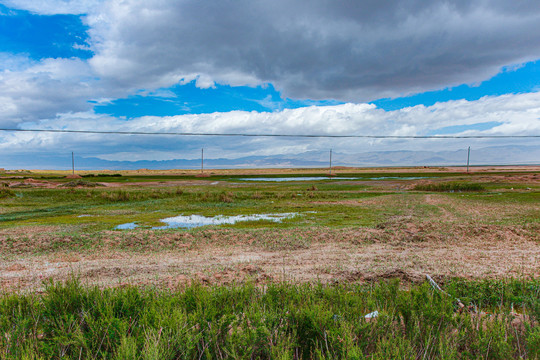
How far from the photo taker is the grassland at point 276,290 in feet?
13.3

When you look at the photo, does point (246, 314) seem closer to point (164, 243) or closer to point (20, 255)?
point (164, 243)

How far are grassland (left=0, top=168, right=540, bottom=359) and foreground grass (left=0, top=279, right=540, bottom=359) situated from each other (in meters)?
0.03

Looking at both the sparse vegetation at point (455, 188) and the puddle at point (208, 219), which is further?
the sparse vegetation at point (455, 188)

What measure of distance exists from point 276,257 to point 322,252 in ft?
5.57

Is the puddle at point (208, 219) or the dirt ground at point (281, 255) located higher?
the dirt ground at point (281, 255)

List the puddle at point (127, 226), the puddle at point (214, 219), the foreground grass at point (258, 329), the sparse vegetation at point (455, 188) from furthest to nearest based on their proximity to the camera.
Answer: the sparse vegetation at point (455, 188) < the puddle at point (214, 219) < the puddle at point (127, 226) < the foreground grass at point (258, 329)

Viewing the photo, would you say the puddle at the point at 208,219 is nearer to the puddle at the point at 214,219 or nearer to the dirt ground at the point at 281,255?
the puddle at the point at 214,219

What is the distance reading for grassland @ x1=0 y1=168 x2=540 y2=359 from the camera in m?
4.04

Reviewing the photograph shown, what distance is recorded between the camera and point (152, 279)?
783 cm

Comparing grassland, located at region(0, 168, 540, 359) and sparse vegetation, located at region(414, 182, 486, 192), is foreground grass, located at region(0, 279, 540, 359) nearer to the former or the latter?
grassland, located at region(0, 168, 540, 359)

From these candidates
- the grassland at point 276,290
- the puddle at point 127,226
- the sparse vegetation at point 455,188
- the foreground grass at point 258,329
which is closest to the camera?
the foreground grass at point 258,329

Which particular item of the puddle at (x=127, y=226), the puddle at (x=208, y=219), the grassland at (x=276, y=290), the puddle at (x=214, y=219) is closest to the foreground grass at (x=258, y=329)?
the grassland at (x=276, y=290)

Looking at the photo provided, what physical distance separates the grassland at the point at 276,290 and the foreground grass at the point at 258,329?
0.03 metres

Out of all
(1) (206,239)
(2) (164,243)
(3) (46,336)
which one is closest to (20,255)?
(2) (164,243)
